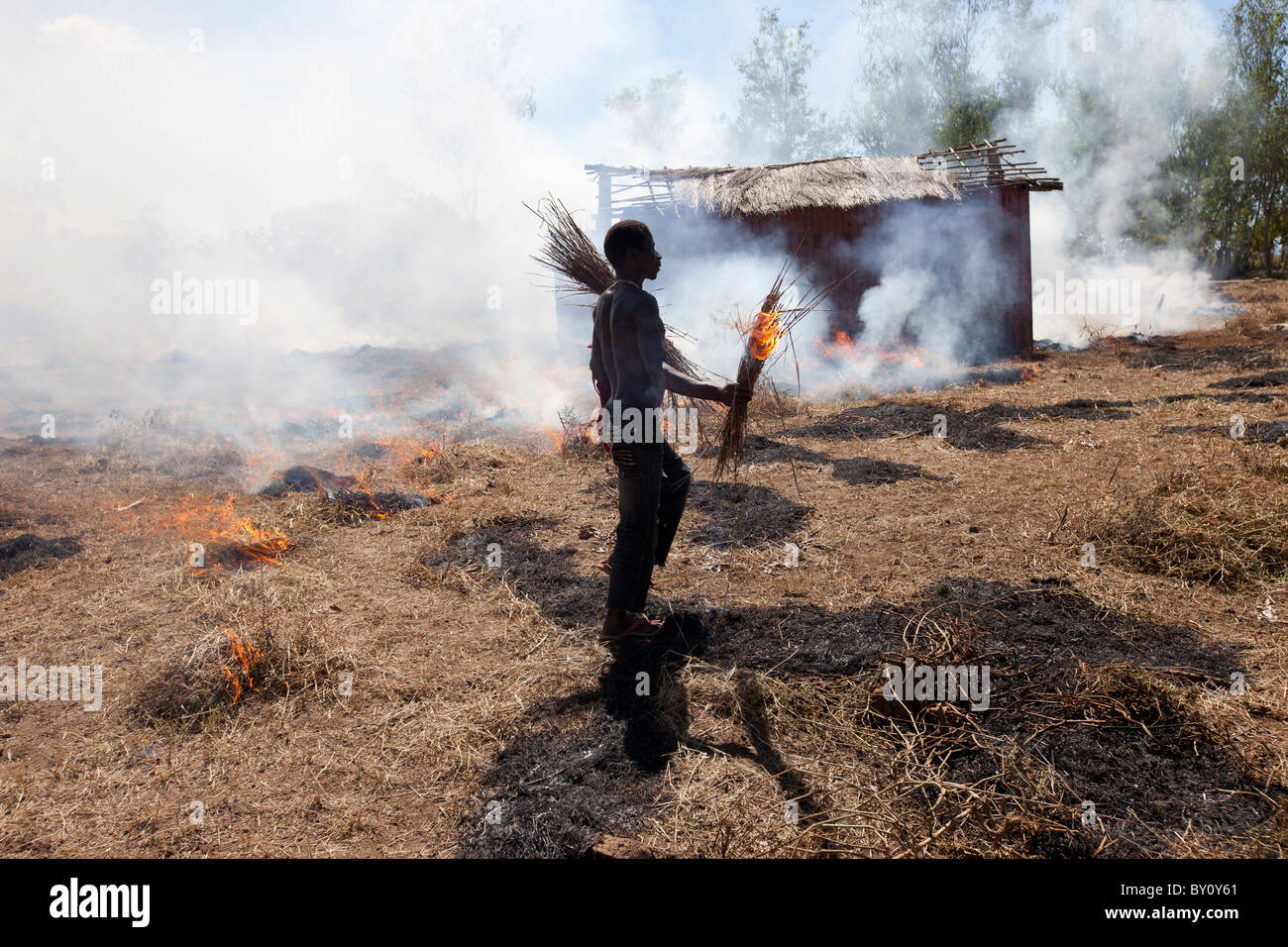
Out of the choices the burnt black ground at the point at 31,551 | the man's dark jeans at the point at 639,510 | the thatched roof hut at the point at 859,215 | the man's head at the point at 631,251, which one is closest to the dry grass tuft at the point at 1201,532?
the man's dark jeans at the point at 639,510

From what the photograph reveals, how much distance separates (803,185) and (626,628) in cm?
1341

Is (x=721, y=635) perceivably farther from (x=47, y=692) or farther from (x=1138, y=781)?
(x=47, y=692)

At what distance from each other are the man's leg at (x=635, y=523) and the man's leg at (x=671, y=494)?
0.21 metres

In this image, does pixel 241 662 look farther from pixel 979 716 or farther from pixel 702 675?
pixel 979 716

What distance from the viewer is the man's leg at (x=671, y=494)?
403cm

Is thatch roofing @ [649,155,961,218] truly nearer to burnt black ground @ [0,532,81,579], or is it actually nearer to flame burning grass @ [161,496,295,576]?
flame burning grass @ [161,496,295,576]

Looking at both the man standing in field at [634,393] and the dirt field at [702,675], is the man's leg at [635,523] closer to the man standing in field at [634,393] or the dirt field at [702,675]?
the man standing in field at [634,393]

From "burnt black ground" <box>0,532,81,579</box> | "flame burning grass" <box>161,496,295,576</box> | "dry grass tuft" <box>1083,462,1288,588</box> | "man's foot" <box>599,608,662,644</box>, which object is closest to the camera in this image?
"man's foot" <box>599,608,662,644</box>

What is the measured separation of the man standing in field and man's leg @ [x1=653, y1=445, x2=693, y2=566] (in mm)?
183

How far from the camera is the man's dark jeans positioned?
3.67m

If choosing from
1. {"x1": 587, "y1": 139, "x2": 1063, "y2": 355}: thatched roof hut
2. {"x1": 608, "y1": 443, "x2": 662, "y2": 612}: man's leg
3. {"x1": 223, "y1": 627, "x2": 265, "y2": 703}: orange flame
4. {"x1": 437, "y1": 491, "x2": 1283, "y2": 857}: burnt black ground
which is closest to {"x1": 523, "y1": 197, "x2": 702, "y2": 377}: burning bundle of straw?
{"x1": 608, "y1": 443, "x2": 662, "y2": 612}: man's leg

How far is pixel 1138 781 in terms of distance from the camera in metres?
2.62

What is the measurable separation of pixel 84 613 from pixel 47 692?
4.07ft
